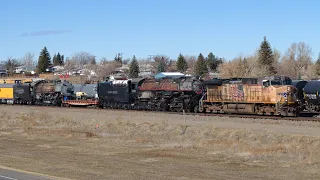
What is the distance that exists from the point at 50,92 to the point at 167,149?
1672 inches

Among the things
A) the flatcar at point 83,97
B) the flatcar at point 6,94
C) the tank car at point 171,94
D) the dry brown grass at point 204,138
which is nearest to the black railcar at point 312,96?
the tank car at point 171,94

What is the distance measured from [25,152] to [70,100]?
129 feet

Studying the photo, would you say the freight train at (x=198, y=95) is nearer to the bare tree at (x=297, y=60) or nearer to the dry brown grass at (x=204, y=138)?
the dry brown grass at (x=204, y=138)

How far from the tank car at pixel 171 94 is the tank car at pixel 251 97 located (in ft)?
4.15

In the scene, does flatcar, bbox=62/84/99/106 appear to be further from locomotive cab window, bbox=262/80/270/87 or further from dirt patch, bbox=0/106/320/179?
locomotive cab window, bbox=262/80/270/87

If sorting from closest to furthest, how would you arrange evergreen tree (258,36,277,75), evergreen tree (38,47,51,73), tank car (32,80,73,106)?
1. tank car (32,80,73,106)
2. evergreen tree (258,36,277,75)
3. evergreen tree (38,47,51,73)

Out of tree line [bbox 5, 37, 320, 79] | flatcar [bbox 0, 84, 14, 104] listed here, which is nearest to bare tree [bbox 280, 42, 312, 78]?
tree line [bbox 5, 37, 320, 79]

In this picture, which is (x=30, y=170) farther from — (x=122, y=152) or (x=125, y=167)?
(x=122, y=152)

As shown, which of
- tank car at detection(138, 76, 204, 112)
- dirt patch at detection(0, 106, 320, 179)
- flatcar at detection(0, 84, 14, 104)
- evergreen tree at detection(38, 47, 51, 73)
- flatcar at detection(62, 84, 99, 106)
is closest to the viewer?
dirt patch at detection(0, 106, 320, 179)

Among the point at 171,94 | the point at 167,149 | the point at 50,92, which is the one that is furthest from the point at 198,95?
the point at 50,92

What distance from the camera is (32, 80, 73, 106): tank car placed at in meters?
60.5

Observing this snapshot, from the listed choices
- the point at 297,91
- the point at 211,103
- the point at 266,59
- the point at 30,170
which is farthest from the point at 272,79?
the point at 266,59

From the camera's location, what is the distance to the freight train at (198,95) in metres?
36.5

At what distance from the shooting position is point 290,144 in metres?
22.6
